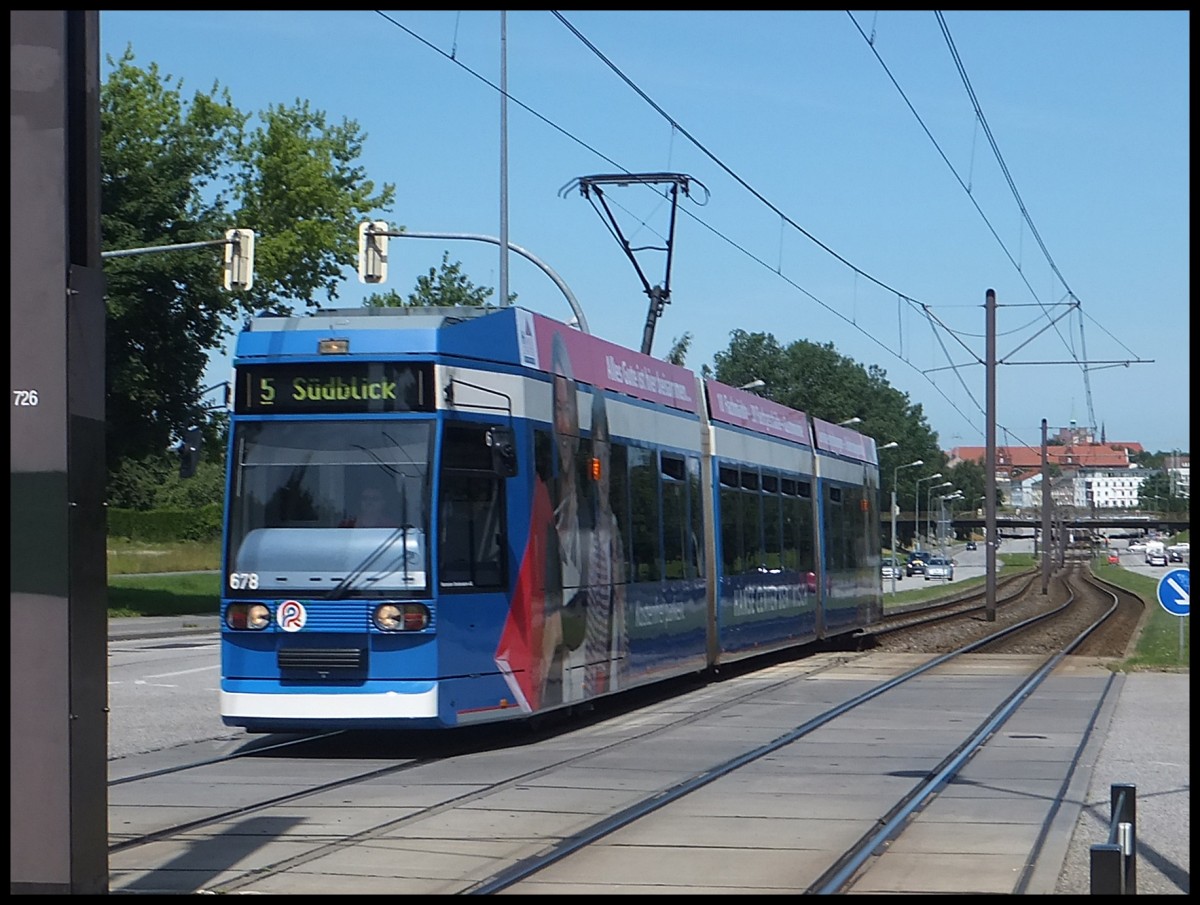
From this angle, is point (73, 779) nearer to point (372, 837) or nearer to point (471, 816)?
point (372, 837)

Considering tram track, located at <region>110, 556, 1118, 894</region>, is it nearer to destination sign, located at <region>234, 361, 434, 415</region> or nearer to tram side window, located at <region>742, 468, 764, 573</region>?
destination sign, located at <region>234, 361, 434, 415</region>

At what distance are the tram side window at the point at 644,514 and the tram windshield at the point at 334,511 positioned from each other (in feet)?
14.2

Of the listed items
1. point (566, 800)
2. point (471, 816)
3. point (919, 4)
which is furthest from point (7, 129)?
point (566, 800)

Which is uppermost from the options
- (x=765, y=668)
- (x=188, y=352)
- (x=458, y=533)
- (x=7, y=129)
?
(x=188, y=352)

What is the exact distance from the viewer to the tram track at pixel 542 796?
27.8ft

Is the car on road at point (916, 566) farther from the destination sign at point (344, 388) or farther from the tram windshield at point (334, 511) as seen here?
the tram windshield at point (334, 511)

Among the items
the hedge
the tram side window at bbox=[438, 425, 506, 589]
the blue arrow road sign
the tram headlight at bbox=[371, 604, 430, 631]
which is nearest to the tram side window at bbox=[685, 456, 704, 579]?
the blue arrow road sign

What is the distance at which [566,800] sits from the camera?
11039mm

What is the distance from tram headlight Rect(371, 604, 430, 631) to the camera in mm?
12758

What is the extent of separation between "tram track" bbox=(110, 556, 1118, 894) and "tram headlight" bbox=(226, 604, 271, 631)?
1.07 metres

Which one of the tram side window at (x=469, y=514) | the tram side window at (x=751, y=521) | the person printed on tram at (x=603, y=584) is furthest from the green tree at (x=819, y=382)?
the tram side window at (x=469, y=514)

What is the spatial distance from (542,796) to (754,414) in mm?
12092

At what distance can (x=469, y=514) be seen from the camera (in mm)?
13289

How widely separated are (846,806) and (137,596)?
37.2 metres
